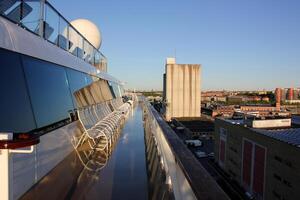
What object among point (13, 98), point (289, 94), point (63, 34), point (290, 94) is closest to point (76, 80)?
point (63, 34)

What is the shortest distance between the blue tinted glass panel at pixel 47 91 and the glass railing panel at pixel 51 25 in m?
0.52

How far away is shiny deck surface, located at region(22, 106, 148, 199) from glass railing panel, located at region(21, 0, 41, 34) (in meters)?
1.80

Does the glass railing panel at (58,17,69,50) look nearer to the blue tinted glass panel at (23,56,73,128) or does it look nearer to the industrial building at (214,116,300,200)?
the blue tinted glass panel at (23,56,73,128)

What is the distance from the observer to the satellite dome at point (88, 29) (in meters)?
14.3

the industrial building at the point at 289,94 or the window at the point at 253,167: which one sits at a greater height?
the industrial building at the point at 289,94

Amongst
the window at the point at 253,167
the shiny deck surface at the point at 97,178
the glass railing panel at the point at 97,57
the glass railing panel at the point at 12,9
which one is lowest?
the window at the point at 253,167

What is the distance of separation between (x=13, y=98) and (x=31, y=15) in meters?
1.64

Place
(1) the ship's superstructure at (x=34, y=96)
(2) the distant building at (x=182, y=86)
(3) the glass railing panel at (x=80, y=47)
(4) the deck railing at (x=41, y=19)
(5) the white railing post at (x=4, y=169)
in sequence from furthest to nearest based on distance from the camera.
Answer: (2) the distant building at (x=182, y=86), (3) the glass railing panel at (x=80, y=47), (4) the deck railing at (x=41, y=19), (1) the ship's superstructure at (x=34, y=96), (5) the white railing post at (x=4, y=169)

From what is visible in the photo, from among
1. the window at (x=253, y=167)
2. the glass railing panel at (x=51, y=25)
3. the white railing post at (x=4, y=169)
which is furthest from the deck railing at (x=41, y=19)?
the window at (x=253, y=167)

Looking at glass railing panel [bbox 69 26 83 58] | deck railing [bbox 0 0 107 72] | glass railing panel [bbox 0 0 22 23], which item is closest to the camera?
glass railing panel [bbox 0 0 22 23]

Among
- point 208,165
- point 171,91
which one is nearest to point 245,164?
point 208,165

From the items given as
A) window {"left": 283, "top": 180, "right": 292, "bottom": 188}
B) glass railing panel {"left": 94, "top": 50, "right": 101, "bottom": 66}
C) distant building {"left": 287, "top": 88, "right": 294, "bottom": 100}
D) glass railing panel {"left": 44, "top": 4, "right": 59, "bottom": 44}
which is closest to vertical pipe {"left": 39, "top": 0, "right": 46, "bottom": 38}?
glass railing panel {"left": 44, "top": 4, "right": 59, "bottom": 44}

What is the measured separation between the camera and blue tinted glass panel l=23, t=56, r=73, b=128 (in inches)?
126

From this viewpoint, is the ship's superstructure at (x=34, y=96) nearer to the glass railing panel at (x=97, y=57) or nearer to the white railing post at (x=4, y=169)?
the white railing post at (x=4, y=169)
